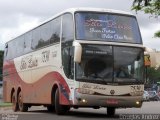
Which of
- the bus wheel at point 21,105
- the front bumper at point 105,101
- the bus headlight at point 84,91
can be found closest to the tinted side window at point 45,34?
the bus headlight at point 84,91

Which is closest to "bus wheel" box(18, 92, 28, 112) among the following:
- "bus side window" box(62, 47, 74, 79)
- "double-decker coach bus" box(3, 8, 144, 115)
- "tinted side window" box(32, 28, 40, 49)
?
"tinted side window" box(32, 28, 40, 49)

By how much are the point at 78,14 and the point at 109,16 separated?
4.25 feet

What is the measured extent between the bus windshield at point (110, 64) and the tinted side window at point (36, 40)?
4914mm

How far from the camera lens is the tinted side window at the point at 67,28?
18.6 metres

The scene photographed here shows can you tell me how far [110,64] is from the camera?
18391mm

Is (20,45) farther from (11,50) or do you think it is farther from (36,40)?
(36,40)

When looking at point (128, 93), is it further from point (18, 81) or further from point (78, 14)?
point (18, 81)

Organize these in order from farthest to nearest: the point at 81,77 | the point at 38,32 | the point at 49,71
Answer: the point at 38,32, the point at 49,71, the point at 81,77

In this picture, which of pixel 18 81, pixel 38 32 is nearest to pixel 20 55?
pixel 18 81

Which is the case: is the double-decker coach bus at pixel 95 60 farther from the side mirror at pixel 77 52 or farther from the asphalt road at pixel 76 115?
the asphalt road at pixel 76 115

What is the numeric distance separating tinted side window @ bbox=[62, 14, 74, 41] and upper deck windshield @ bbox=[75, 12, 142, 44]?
34cm

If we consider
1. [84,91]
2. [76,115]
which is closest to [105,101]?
[84,91]

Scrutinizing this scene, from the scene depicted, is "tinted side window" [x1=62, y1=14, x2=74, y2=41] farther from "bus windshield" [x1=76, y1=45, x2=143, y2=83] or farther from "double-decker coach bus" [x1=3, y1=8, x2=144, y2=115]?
"bus windshield" [x1=76, y1=45, x2=143, y2=83]

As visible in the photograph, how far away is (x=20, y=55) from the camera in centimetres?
2661
